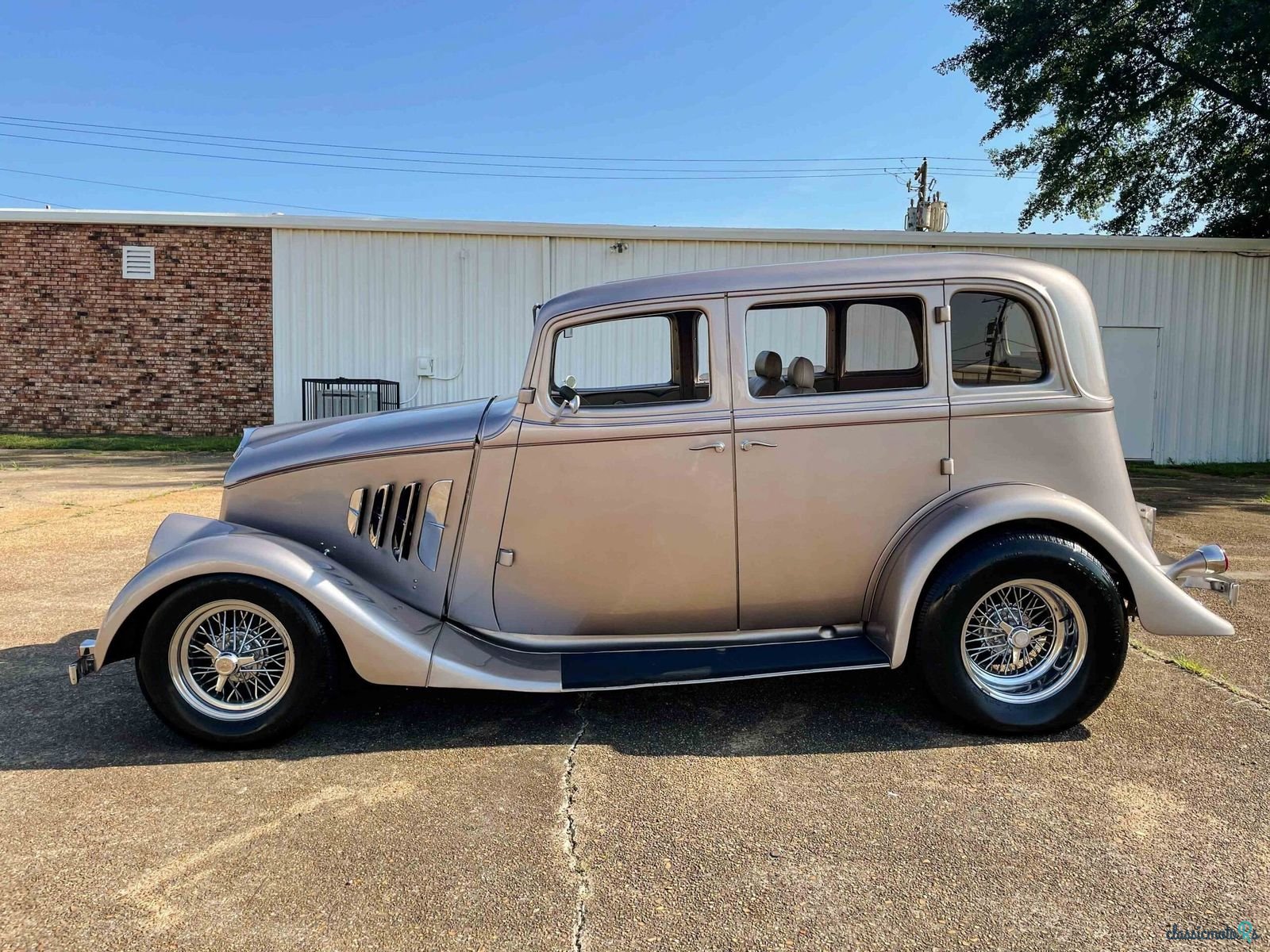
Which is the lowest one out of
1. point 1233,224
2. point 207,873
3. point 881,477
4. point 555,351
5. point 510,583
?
point 207,873

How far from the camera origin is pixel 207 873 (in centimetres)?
244

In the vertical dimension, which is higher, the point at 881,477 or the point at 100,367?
the point at 100,367

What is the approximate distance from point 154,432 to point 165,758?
14211 mm

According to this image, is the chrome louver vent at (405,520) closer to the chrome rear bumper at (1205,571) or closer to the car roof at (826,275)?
the car roof at (826,275)

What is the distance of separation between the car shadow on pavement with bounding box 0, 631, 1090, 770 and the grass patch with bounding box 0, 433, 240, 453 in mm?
10864

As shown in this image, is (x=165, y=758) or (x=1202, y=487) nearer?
(x=165, y=758)

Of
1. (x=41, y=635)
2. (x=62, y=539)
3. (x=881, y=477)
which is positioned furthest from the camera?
(x=62, y=539)

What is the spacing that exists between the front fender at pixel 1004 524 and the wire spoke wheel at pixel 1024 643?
0.98 ft

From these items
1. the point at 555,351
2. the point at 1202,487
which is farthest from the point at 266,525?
the point at 1202,487

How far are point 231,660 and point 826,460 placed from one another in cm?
265

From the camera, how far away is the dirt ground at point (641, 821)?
2.22 m

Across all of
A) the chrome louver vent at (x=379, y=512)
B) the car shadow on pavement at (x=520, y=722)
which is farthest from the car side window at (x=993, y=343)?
the chrome louver vent at (x=379, y=512)

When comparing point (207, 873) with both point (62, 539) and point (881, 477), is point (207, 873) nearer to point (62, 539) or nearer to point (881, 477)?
point (881, 477)

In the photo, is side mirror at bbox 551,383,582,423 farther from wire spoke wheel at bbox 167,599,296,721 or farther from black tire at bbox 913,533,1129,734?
black tire at bbox 913,533,1129,734
